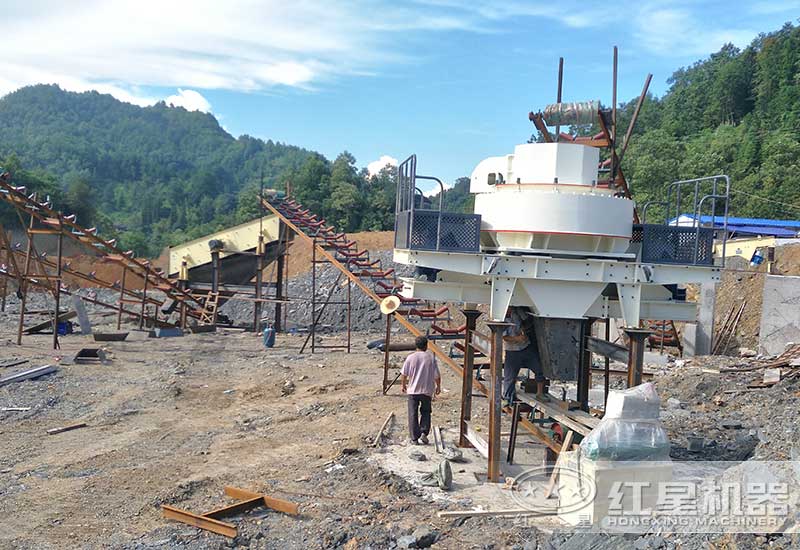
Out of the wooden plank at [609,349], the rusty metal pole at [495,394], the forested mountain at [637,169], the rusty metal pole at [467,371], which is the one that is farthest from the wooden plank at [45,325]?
the wooden plank at [609,349]

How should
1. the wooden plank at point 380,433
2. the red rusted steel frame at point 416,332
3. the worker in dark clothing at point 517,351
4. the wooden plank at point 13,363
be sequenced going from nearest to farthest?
the red rusted steel frame at point 416,332, the worker in dark clothing at point 517,351, the wooden plank at point 380,433, the wooden plank at point 13,363

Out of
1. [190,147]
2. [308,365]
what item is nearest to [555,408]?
[308,365]

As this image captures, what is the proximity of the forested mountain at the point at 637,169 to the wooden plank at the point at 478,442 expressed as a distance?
2.88 metres

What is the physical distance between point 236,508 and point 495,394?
2.90 meters

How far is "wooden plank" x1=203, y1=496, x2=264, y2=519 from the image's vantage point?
6.38 meters

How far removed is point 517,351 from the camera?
26.3 ft

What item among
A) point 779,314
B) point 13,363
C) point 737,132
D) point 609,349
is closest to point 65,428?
point 13,363

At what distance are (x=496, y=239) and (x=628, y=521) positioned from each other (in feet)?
10.3

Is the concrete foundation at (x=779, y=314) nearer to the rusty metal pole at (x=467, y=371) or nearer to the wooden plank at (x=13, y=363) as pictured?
the rusty metal pole at (x=467, y=371)

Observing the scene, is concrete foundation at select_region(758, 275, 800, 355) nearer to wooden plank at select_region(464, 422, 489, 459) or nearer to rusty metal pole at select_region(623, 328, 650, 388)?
wooden plank at select_region(464, 422, 489, 459)

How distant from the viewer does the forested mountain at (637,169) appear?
41406 millimetres

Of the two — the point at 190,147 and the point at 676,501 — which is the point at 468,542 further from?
the point at 190,147

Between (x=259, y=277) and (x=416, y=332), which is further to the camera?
(x=259, y=277)

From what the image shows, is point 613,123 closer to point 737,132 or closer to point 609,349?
point 609,349
